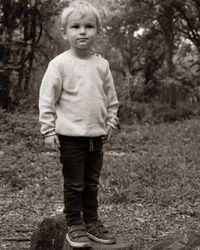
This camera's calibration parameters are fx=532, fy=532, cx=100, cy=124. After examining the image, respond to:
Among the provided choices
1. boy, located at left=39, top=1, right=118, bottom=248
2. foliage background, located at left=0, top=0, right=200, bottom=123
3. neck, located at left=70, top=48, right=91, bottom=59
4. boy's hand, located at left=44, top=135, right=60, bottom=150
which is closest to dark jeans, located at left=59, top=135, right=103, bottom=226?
boy, located at left=39, top=1, right=118, bottom=248

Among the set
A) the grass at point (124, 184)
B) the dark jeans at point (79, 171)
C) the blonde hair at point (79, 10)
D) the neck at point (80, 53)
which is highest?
the blonde hair at point (79, 10)

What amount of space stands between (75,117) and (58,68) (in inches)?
14.9

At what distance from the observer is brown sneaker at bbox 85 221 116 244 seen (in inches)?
164

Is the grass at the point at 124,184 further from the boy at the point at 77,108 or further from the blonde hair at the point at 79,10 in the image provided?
the blonde hair at the point at 79,10

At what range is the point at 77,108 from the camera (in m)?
3.90

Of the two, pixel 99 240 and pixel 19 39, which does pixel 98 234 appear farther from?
pixel 19 39

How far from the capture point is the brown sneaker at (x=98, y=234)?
4.16 metres

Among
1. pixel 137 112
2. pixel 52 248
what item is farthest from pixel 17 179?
pixel 137 112

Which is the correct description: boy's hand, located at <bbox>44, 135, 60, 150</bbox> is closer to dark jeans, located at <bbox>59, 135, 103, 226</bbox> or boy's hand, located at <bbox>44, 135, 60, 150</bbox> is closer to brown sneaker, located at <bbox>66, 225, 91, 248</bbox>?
dark jeans, located at <bbox>59, 135, 103, 226</bbox>

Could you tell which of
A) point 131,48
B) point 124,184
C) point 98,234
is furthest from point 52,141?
point 131,48

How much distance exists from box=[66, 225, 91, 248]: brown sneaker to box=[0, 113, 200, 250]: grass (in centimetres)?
107

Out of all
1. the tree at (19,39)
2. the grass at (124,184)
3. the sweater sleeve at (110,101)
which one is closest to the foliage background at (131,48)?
the tree at (19,39)

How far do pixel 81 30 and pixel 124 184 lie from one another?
4.13 metres

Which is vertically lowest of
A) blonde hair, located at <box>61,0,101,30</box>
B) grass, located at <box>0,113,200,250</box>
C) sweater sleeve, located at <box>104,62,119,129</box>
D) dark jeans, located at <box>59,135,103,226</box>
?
grass, located at <box>0,113,200,250</box>
